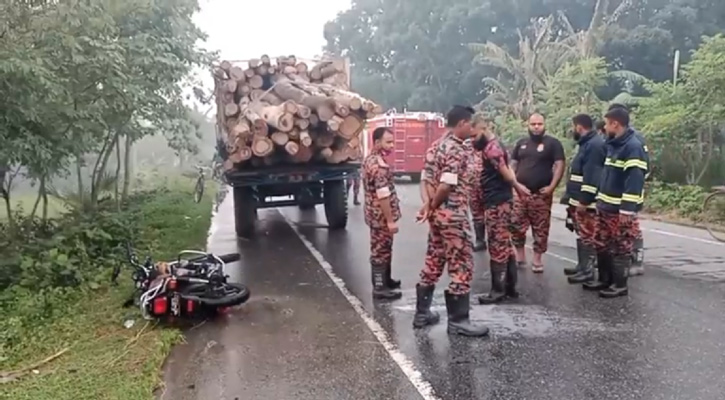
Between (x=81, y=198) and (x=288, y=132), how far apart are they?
7.06 meters

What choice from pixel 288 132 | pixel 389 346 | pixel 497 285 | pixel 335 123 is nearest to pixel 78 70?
pixel 288 132

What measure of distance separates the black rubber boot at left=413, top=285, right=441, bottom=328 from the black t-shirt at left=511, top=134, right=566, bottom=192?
2.43 m

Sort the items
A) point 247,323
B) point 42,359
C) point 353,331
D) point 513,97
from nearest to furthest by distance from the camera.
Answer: point 42,359, point 353,331, point 247,323, point 513,97

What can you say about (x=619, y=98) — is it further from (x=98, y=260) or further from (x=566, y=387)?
(x=566, y=387)

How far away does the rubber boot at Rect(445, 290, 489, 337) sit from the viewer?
5929 mm

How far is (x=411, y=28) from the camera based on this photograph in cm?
3644

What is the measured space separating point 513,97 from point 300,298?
2177 cm

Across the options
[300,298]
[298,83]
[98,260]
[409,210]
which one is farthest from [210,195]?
[300,298]

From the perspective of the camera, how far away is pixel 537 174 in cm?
809

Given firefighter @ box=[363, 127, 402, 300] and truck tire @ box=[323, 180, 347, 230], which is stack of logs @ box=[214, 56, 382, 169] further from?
firefighter @ box=[363, 127, 402, 300]

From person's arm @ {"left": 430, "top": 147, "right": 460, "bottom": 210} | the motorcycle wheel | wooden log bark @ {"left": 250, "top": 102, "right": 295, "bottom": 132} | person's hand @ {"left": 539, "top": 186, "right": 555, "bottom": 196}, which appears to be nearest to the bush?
person's hand @ {"left": 539, "top": 186, "right": 555, "bottom": 196}

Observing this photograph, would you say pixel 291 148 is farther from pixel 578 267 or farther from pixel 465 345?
pixel 465 345

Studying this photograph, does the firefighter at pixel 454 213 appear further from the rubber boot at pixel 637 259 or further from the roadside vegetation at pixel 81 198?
the rubber boot at pixel 637 259

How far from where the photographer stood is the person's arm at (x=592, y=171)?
7.63 metres
